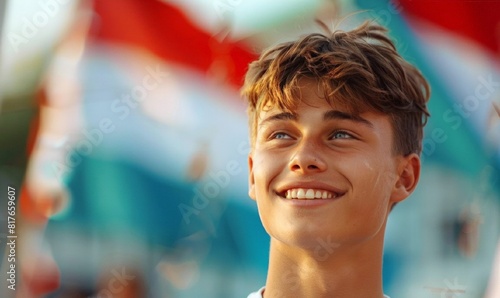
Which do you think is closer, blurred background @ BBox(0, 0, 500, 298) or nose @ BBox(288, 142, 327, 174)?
nose @ BBox(288, 142, 327, 174)

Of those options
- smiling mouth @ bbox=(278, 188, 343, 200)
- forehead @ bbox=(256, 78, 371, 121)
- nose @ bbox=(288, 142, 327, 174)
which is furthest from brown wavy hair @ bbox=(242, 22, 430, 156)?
smiling mouth @ bbox=(278, 188, 343, 200)

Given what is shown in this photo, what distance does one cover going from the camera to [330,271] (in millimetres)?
1854

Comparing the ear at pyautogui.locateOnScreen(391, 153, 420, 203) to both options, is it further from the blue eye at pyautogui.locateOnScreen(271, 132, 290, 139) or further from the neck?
the blue eye at pyautogui.locateOnScreen(271, 132, 290, 139)

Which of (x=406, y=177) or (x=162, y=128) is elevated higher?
(x=162, y=128)

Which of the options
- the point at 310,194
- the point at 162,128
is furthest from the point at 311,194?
the point at 162,128

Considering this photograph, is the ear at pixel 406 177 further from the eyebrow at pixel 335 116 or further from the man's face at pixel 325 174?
the eyebrow at pixel 335 116

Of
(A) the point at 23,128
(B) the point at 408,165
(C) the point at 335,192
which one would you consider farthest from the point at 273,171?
(A) the point at 23,128

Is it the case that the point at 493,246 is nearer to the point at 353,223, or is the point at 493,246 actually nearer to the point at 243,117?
the point at 353,223

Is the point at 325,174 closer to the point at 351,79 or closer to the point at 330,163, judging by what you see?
the point at 330,163

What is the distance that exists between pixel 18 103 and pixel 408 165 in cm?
133

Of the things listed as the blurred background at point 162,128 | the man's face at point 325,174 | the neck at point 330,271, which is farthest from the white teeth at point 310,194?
the blurred background at point 162,128

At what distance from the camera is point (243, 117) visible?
2.24 m

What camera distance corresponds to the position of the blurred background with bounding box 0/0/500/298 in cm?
218

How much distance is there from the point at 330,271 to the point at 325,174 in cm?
27
